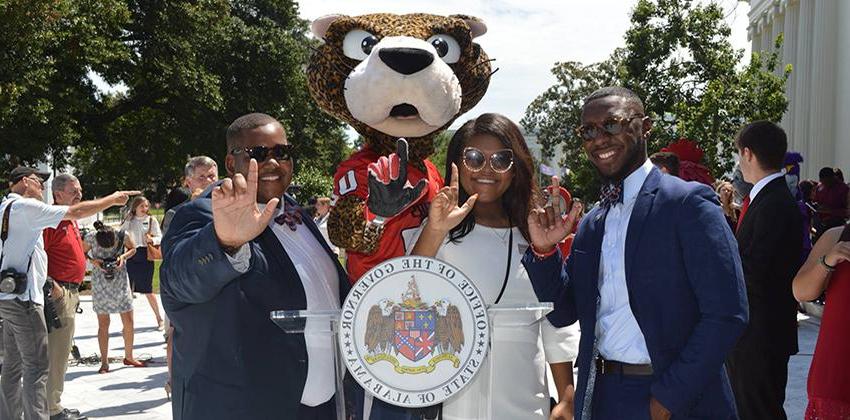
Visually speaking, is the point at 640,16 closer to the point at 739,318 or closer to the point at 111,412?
the point at 111,412

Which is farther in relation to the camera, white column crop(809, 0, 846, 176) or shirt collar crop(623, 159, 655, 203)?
white column crop(809, 0, 846, 176)

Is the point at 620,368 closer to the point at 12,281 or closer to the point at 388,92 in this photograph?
the point at 388,92

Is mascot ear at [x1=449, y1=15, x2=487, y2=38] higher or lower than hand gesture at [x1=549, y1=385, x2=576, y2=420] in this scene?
higher

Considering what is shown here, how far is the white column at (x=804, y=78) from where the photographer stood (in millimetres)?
24766

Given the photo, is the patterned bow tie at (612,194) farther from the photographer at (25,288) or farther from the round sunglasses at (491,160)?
the photographer at (25,288)

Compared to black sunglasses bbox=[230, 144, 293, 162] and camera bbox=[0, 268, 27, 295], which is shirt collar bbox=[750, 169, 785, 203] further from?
camera bbox=[0, 268, 27, 295]

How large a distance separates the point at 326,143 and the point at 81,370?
26.2m

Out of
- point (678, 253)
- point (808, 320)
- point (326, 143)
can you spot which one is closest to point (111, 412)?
point (678, 253)

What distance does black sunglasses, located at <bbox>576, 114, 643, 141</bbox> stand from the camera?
282 centimetres

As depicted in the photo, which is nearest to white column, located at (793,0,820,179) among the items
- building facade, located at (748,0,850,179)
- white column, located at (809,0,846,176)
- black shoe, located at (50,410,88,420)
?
building facade, located at (748,0,850,179)

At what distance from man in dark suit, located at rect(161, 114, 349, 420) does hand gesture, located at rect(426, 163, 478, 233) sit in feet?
1.69

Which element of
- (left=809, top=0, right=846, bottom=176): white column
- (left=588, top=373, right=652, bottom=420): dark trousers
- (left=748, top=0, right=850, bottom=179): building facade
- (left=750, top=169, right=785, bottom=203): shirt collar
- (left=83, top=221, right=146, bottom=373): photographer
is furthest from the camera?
(left=809, top=0, right=846, bottom=176): white column

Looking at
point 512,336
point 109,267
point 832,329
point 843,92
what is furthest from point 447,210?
point 843,92

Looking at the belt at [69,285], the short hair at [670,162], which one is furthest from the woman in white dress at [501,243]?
the belt at [69,285]
